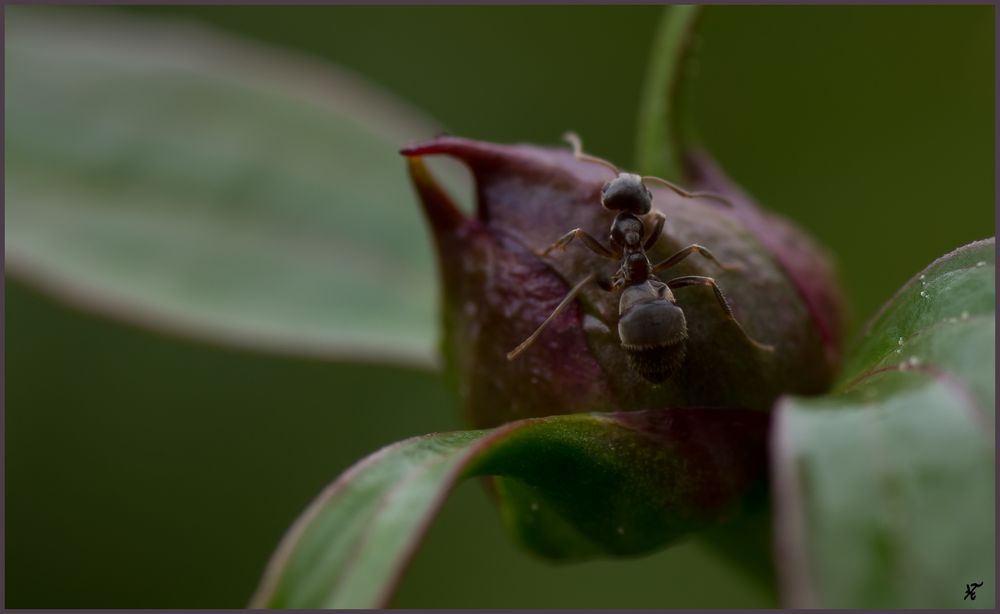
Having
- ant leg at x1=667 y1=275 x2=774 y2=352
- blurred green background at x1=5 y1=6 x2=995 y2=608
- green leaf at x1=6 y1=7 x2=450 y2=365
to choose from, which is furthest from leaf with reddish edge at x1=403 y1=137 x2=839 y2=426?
blurred green background at x1=5 y1=6 x2=995 y2=608

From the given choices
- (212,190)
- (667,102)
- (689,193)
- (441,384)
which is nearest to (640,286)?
(689,193)

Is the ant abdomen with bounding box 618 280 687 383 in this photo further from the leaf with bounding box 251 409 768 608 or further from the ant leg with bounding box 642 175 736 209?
the ant leg with bounding box 642 175 736 209

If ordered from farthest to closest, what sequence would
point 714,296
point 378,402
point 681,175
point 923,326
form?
point 378,402
point 681,175
point 714,296
point 923,326

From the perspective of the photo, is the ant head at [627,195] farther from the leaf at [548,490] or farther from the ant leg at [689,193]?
the leaf at [548,490]

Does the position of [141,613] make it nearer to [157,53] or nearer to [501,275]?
[501,275]

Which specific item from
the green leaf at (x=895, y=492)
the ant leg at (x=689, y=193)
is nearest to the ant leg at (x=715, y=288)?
the ant leg at (x=689, y=193)

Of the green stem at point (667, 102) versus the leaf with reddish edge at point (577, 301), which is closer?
the leaf with reddish edge at point (577, 301)

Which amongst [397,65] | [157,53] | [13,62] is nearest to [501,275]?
[157,53]
